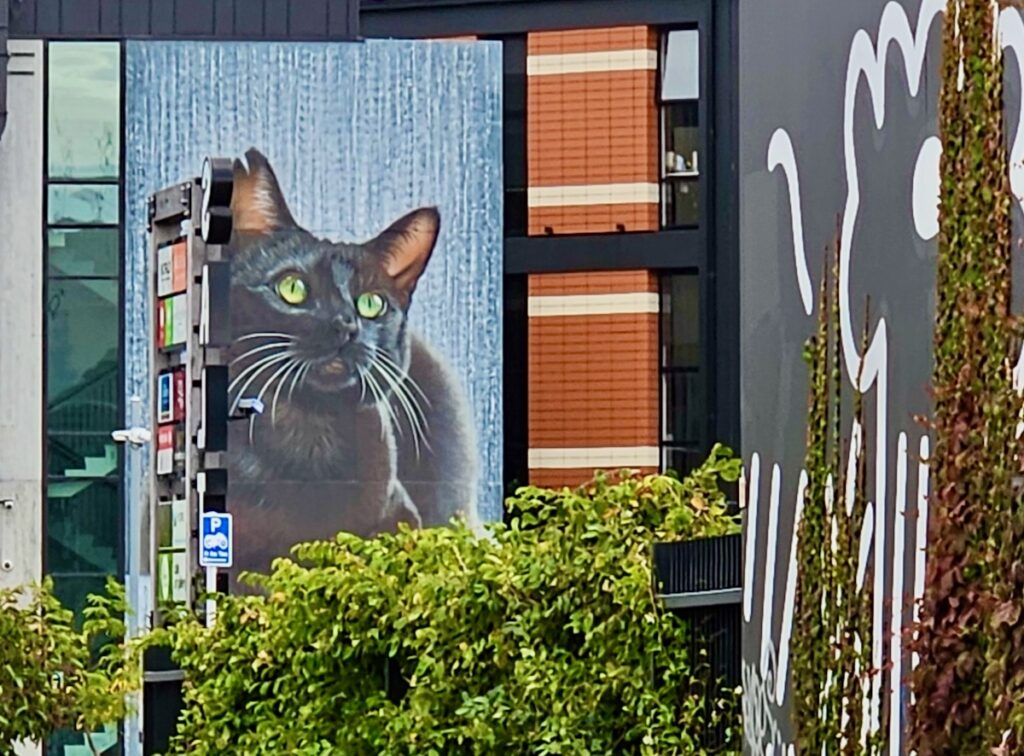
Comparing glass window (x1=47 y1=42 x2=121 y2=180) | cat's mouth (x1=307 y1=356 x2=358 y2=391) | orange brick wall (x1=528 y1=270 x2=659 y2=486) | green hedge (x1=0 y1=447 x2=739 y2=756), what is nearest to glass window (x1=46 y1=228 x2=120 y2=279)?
glass window (x1=47 y1=42 x2=121 y2=180)

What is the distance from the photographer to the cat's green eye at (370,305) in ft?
161

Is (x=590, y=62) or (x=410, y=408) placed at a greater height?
(x=590, y=62)

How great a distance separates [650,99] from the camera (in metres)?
50.9

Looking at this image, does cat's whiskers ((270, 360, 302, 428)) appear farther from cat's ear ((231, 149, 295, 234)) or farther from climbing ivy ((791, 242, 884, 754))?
climbing ivy ((791, 242, 884, 754))

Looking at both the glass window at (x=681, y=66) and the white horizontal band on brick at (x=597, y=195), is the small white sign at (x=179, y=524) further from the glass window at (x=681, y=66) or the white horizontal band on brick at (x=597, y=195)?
the glass window at (x=681, y=66)

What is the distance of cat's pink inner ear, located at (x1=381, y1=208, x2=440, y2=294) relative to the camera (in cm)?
4916

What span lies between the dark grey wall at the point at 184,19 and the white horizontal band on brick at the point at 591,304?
230 inches

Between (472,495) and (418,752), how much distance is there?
32454 mm

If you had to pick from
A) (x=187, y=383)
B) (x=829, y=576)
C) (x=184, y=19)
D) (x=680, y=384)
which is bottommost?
(x=829, y=576)

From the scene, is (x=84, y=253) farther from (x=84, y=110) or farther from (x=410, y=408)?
(x=410, y=408)

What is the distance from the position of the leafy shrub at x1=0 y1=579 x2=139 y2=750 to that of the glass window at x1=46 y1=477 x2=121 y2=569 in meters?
20.8

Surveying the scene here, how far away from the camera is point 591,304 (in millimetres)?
50344

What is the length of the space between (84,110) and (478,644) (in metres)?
33.4

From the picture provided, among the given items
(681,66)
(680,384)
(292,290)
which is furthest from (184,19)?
(680,384)
